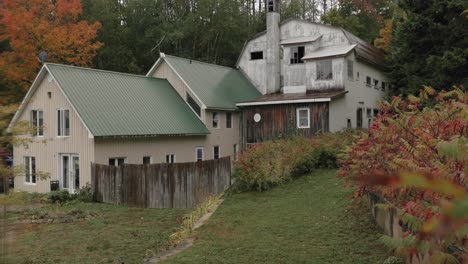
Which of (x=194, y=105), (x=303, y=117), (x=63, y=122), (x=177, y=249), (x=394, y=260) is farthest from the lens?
(x=303, y=117)

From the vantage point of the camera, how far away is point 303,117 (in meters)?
30.5

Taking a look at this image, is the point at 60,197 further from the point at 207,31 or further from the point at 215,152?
the point at 207,31

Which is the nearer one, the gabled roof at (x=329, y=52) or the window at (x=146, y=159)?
the window at (x=146, y=159)

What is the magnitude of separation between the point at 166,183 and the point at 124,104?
879cm

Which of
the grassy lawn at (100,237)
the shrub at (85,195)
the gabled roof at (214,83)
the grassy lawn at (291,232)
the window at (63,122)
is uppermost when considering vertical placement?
the gabled roof at (214,83)

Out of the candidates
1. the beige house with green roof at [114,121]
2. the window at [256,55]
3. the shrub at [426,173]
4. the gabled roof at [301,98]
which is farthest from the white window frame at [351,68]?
the shrub at [426,173]

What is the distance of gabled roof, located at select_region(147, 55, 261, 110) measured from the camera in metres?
30.6

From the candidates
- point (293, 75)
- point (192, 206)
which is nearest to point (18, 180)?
point (192, 206)

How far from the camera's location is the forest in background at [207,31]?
2919 centimetres

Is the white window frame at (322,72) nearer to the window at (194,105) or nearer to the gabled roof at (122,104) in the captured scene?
the window at (194,105)

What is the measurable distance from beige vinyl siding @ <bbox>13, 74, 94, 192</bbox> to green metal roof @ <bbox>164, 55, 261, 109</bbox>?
30.0ft

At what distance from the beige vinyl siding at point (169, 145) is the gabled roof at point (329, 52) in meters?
7.29

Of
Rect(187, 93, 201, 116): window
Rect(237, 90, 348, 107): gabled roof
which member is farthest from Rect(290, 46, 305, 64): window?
Rect(187, 93, 201, 116): window

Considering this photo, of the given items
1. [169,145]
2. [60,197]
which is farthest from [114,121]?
[60,197]
